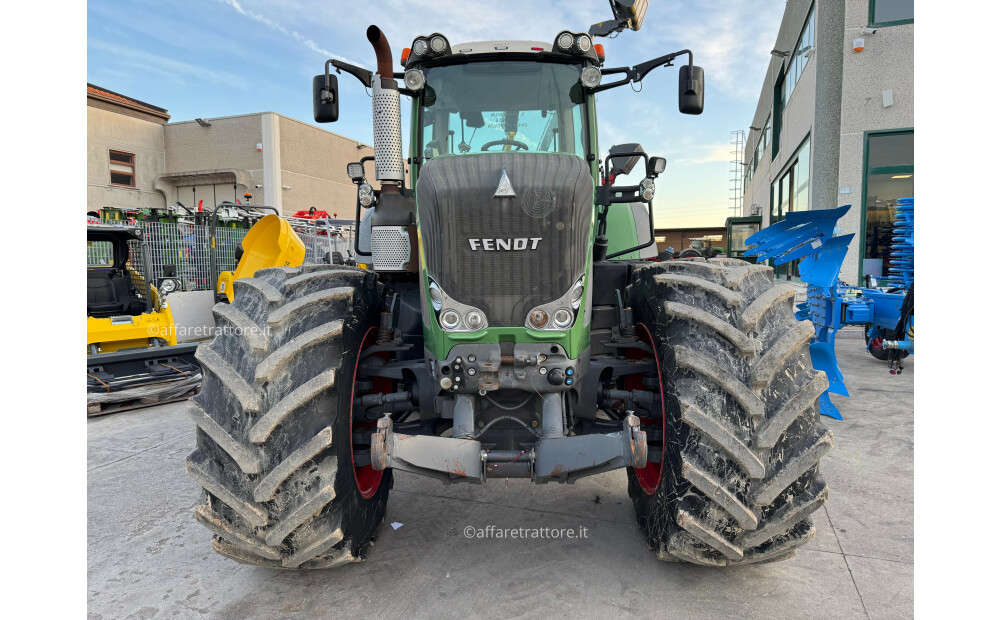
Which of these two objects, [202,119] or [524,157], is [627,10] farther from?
[202,119]

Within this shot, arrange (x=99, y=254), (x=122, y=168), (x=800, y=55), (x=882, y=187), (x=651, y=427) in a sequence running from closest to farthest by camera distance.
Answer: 1. (x=651, y=427)
2. (x=99, y=254)
3. (x=882, y=187)
4. (x=800, y=55)
5. (x=122, y=168)

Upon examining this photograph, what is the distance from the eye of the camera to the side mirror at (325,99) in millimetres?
3193

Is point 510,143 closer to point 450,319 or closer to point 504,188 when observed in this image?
point 504,188

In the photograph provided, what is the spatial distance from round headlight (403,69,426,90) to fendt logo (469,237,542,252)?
1164mm

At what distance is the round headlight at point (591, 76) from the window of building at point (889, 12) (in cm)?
1076

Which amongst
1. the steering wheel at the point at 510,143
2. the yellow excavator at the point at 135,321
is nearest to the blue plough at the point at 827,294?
the steering wheel at the point at 510,143

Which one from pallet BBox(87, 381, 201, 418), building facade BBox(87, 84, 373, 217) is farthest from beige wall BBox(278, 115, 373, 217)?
pallet BBox(87, 381, 201, 418)

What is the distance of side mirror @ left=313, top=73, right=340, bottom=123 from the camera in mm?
3193

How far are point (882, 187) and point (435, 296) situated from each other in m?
11.6

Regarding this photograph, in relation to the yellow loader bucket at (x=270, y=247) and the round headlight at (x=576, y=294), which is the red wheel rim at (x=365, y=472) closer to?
the round headlight at (x=576, y=294)

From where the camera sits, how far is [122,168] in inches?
917

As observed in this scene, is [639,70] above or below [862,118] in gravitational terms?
below

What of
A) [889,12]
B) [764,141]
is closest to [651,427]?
[889,12]

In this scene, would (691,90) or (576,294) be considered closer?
(576,294)
